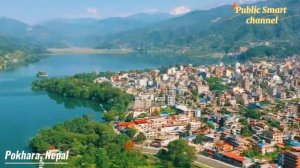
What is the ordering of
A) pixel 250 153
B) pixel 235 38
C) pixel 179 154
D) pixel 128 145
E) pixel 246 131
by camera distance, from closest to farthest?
pixel 179 154 < pixel 128 145 < pixel 250 153 < pixel 246 131 < pixel 235 38

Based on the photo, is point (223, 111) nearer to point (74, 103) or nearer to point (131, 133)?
point (131, 133)

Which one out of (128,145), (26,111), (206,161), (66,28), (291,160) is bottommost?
(206,161)

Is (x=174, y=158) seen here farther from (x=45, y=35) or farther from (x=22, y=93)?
(x=45, y=35)

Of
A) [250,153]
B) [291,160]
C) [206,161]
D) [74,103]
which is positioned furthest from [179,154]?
[74,103]

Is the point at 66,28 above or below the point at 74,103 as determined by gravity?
above

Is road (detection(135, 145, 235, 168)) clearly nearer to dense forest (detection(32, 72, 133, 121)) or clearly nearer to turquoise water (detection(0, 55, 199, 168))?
turquoise water (detection(0, 55, 199, 168))

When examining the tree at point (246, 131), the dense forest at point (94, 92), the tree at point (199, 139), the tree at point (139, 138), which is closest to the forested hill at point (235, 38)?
the dense forest at point (94, 92)

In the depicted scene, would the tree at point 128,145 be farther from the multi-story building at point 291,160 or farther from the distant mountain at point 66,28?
the distant mountain at point 66,28

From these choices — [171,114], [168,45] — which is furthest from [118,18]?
[171,114]

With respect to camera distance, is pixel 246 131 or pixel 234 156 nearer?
pixel 234 156
